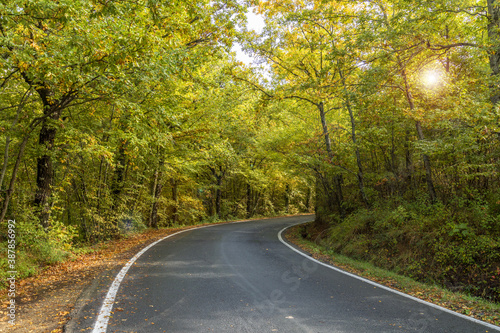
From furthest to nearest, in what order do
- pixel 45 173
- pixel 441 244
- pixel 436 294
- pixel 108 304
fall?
pixel 45 173, pixel 441 244, pixel 436 294, pixel 108 304

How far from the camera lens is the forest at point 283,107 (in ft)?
19.5

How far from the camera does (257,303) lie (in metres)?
4.75

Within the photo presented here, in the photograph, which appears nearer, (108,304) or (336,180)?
(108,304)

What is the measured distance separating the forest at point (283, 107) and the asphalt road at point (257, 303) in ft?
8.59

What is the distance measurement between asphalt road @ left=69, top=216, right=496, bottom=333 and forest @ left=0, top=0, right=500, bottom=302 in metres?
2.62

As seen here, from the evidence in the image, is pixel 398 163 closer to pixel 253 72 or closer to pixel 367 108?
pixel 367 108

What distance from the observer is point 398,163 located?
12.6m

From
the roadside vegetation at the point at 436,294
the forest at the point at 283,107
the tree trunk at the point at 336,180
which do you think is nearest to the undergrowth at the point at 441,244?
the forest at the point at 283,107

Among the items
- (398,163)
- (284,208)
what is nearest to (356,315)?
(398,163)

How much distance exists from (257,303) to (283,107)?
13.4 metres

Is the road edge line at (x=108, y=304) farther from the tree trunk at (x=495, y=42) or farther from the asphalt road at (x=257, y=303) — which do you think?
the tree trunk at (x=495, y=42)

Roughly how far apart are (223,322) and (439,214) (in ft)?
23.4

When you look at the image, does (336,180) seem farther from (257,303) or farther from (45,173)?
(45,173)

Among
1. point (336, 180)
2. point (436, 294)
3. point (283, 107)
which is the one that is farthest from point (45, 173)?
point (336, 180)
